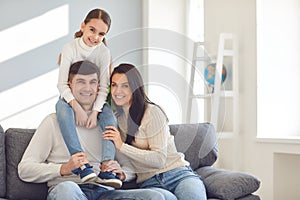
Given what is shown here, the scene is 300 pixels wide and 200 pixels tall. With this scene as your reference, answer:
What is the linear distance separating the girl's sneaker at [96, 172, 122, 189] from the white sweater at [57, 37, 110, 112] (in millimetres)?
316

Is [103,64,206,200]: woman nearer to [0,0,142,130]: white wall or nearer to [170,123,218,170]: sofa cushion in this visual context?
[170,123,218,170]: sofa cushion

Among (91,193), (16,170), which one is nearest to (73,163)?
(91,193)

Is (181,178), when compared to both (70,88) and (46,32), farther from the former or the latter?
(46,32)

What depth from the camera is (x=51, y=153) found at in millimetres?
2652

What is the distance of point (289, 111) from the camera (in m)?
4.19

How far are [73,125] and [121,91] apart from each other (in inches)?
10.8

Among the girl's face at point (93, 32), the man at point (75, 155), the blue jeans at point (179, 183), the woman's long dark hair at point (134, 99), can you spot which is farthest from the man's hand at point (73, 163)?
the girl's face at point (93, 32)

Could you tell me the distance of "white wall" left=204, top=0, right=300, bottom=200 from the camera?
13.0 feet

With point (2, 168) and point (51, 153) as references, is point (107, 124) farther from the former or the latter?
point (2, 168)

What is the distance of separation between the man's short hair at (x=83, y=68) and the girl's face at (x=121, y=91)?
0.10m

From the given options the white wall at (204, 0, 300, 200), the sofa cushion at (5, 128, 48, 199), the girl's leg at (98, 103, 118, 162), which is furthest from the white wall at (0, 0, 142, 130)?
the girl's leg at (98, 103, 118, 162)

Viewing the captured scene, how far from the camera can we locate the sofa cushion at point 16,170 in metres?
2.64

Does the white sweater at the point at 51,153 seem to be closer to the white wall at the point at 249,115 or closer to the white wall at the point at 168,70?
the white wall at the point at 168,70

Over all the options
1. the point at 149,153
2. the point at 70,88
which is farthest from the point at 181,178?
the point at 70,88
